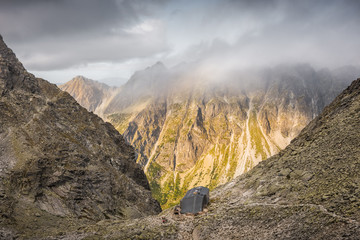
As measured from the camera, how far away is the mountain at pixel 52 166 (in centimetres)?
5400

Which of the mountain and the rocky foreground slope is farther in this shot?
the mountain

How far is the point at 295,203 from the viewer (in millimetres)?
36031

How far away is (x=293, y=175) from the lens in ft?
148

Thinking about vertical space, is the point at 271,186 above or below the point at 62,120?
below

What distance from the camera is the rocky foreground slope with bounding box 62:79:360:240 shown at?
29203 mm

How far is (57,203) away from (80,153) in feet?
70.6

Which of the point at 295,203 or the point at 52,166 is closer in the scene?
the point at 295,203

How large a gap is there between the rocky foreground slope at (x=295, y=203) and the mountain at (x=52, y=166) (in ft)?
51.7

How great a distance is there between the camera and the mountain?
5400 cm

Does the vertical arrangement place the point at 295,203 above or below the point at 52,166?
below

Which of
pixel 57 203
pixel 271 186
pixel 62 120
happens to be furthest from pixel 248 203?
pixel 62 120

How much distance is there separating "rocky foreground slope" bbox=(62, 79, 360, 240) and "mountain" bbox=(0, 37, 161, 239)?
1575 centimetres

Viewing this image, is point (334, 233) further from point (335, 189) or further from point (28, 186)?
point (28, 186)

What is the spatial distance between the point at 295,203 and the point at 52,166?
61.9 metres
